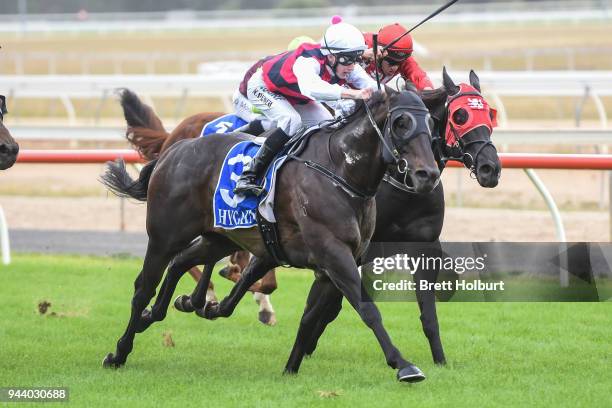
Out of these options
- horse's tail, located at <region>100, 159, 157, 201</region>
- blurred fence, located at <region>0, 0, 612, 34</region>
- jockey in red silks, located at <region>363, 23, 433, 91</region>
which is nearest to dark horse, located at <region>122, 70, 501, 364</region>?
jockey in red silks, located at <region>363, 23, 433, 91</region>

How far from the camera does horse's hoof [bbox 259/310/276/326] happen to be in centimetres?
790

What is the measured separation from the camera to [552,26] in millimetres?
45250

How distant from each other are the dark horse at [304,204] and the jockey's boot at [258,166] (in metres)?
0.16

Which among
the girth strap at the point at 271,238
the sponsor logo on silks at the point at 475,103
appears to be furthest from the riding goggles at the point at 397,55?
the girth strap at the point at 271,238

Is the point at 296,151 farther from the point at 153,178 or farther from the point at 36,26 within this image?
the point at 36,26

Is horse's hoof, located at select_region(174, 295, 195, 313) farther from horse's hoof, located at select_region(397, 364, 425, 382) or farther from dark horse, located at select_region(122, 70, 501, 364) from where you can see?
horse's hoof, located at select_region(397, 364, 425, 382)

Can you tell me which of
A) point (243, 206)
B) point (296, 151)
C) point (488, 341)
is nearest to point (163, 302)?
point (243, 206)

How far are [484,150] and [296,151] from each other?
1.08 m

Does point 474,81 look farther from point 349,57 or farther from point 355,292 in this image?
point 355,292

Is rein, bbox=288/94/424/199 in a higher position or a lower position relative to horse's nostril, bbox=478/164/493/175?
higher

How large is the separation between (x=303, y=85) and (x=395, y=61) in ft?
3.40

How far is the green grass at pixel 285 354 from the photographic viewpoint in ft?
18.1

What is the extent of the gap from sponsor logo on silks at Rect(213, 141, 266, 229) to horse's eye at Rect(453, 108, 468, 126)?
1136 millimetres

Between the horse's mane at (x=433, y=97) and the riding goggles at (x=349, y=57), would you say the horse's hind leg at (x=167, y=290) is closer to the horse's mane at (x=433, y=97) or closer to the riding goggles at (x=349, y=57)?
the riding goggles at (x=349, y=57)
